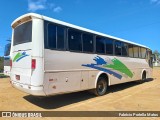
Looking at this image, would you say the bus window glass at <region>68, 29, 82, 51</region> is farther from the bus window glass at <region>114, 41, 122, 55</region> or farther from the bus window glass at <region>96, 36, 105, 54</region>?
the bus window glass at <region>114, 41, 122, 55</region>

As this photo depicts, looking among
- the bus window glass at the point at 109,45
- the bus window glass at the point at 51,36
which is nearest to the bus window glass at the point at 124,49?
the bus window glass at the point at 109,45

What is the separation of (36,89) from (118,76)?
592cm

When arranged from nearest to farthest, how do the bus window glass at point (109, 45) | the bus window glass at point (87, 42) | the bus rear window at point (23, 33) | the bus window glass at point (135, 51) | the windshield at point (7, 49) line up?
1. the bus rear window at point (23, 33)
2. the bus window glass at point (87, 42)
3. the bus window glass at point (109, 45)
4. the bus window glass at point (135, 51)
5. the windshield at point (7, 49)

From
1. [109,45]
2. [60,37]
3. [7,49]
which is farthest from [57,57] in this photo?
[7,49]

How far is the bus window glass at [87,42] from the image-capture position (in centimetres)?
852

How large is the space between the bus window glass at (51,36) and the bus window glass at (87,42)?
A: 1.82 meters

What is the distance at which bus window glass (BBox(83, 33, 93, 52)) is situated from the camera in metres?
8.52

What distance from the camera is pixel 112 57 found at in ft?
34.7

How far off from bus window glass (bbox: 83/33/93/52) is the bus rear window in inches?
98.1

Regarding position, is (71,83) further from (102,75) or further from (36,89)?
(102,75)

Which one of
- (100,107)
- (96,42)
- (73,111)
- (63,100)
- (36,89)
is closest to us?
(36,89)

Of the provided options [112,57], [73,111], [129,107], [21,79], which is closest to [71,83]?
[73,111]

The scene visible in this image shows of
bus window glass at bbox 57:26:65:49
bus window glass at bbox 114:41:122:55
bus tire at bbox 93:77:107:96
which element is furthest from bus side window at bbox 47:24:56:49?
bus window glass at bbox 114:41:122:55

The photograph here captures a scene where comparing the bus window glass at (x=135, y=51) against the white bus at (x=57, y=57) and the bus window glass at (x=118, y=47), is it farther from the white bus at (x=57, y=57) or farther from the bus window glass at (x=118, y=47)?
the white bus at (x=57, y=57)
